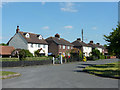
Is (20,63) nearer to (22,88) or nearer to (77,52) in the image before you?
(22,88)

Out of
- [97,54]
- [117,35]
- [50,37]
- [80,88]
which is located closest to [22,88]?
[80,88]

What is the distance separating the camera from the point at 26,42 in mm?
49125

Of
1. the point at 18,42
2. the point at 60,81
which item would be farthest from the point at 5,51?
the point at 60,81

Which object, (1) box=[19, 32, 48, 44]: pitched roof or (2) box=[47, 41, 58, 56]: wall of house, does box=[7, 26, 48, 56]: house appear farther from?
(2) box=[47, 41, 58, 56]: wall of house

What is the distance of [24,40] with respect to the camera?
49.4 m

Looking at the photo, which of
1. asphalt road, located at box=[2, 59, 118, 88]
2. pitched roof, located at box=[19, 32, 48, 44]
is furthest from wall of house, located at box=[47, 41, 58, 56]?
asphalt road, located at box=[2, 59, 118, 88]

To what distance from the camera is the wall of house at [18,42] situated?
163 feet

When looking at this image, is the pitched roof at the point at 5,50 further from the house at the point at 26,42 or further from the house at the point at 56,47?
the house at the point at 56,47

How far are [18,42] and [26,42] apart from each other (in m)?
3.08

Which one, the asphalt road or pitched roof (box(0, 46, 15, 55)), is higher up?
pitched roof (box(0, 46, 15, 55))

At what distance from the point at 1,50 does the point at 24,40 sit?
723 cm

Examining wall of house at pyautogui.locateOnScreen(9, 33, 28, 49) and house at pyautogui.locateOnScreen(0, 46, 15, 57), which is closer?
house at pyautogui.locateOnScreen(0, 46, 15, 57)

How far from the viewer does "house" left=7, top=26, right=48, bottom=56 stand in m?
49.4

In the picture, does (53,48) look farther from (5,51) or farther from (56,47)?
(5,51)
